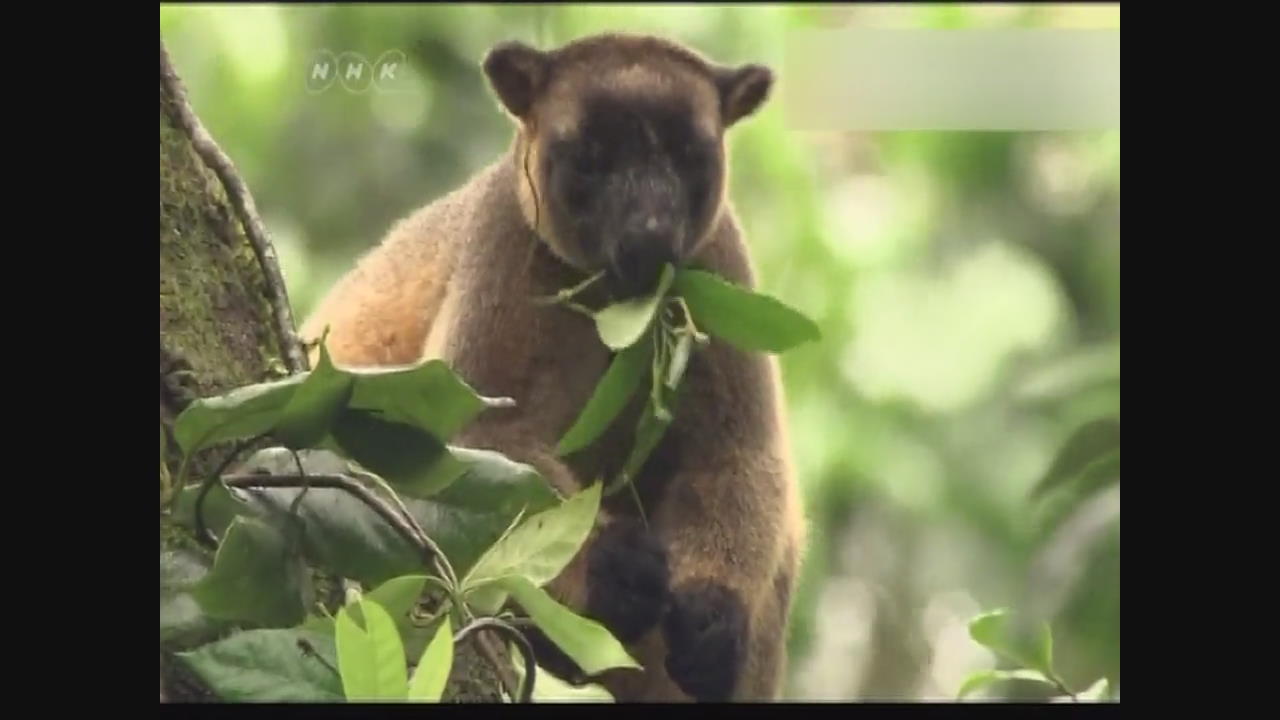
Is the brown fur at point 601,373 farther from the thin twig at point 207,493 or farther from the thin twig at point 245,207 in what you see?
the thin twig at point 207,493

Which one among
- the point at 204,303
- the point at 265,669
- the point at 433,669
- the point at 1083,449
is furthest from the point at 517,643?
the point at 1083,449

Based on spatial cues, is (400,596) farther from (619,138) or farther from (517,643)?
(619,138)

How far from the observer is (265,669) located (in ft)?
5.92

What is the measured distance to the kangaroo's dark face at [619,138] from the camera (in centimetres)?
256

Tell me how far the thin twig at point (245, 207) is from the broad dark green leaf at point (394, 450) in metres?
0.27

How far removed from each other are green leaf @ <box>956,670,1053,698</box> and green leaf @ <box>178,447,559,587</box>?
67 cm

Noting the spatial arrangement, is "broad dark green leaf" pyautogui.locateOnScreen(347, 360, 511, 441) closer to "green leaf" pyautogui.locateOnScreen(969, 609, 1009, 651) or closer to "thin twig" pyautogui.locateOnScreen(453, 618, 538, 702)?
"thin twig" pyautogui.locateOnScreen(453, 618, 538, 702)

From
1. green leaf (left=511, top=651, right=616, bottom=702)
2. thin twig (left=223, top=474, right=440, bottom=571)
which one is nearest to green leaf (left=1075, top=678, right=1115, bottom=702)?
green leaf (left=511, top=651, right=616, bottom=702)

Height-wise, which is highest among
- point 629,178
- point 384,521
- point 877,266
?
point 877,266

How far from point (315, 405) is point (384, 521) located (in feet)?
0.66

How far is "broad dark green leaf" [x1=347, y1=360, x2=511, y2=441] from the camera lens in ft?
6.05

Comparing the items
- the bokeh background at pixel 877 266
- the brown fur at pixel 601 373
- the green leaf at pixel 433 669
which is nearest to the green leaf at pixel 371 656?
the green leaf at pixel 433 669

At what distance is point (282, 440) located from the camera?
1.87m
